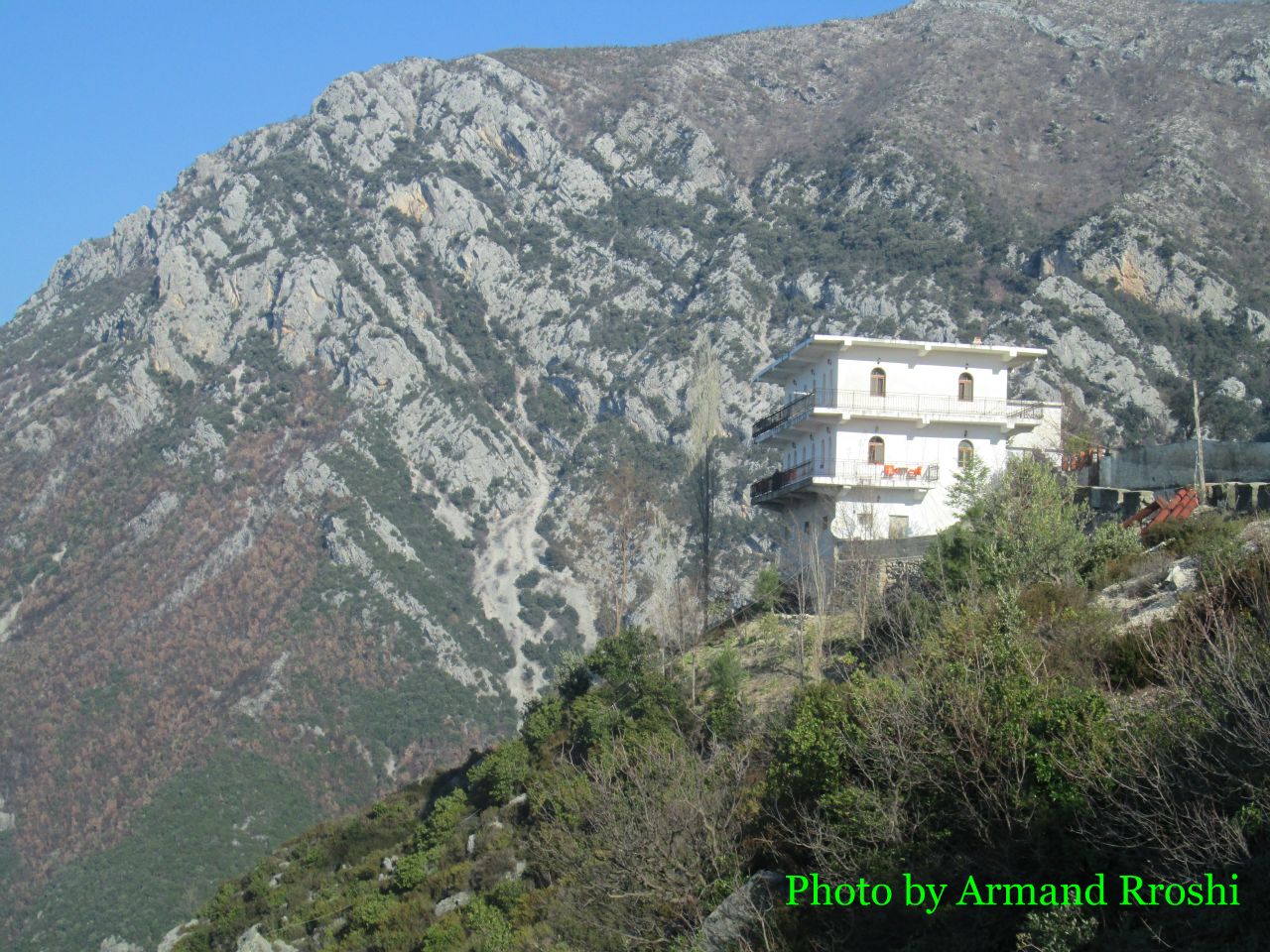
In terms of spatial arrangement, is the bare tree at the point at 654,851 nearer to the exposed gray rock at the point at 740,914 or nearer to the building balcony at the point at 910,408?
the exposed gray rock at the point at 740,914

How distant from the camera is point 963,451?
39062 mm

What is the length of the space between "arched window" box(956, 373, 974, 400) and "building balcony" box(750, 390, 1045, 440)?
8.4 inches

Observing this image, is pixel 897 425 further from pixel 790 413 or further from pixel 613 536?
pixel 613 536

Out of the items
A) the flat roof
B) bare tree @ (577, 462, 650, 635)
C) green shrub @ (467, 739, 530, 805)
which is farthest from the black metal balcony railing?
green shrub @ (467, 739, 530, 805)

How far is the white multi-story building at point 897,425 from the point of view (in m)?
38.4

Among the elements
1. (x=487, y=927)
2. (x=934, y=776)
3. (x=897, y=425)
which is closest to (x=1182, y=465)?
(x=897, y=425)

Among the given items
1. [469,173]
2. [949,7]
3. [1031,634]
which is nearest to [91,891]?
[1031,634]

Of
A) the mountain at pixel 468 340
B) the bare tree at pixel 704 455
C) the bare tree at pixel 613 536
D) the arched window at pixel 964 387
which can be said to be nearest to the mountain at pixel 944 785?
the arched window at pixel 964 387

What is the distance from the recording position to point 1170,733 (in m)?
13.4

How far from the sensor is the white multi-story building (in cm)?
3841

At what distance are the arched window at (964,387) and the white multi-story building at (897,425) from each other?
0.03 m

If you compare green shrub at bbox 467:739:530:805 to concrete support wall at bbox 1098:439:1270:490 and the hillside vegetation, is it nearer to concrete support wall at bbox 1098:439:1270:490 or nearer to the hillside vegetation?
the hillside vegetation

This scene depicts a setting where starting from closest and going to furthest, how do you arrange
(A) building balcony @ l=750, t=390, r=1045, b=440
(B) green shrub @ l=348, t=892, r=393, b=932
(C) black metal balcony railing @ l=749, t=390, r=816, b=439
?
(B) green shrub @ l=348, t=892, r=393, b=932, (A) building balcony @ l=750, t=390, r=1045, b=440, (C) black metal balcony railing @ l=749, t=390, r=816, b=439

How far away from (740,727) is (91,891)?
47.3 m
